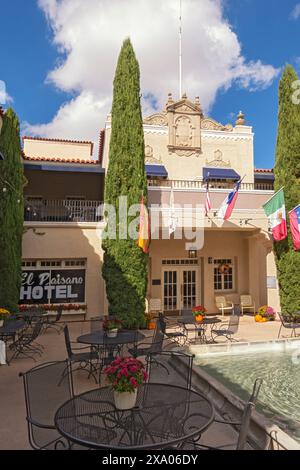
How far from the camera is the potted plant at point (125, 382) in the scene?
3.86 metres

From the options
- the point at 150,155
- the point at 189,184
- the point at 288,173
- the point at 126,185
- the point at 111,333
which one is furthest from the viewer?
the point at 150,155

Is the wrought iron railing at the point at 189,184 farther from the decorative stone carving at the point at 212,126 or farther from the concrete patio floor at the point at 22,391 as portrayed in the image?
the concrete patio floor at the point at 22,391

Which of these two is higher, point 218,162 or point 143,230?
point 218,162

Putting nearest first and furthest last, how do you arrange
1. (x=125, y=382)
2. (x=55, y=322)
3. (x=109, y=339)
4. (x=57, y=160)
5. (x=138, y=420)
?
(x=138, y=420)
(x=125, y=382)
(x=109, y=339)
(x=55, y=322)
(x=57, y=160)

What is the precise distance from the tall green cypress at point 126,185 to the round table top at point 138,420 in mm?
8572

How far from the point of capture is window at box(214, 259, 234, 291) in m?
17.8

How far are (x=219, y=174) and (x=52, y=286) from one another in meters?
10.3

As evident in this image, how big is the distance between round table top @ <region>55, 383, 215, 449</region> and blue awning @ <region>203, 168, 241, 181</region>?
46.9 feet

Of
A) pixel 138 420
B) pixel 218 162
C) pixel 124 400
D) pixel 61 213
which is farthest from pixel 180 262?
pixel 138 420

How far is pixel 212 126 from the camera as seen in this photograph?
62.5 feet

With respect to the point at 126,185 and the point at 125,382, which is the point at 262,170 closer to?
the point at 126,185

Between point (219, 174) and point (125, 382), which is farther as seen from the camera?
point (219, 174)
